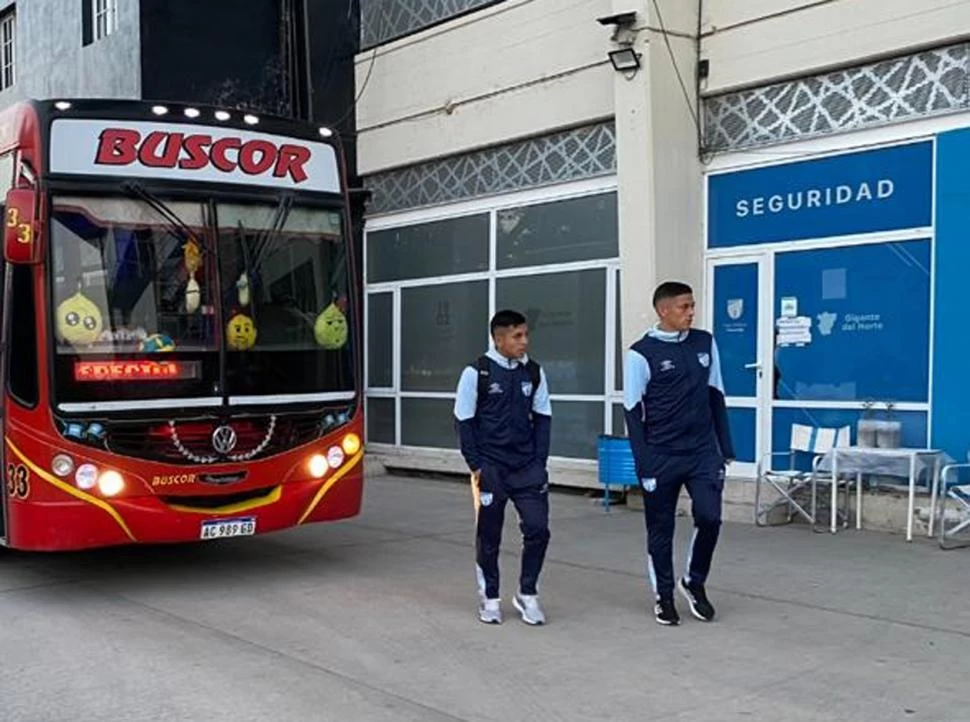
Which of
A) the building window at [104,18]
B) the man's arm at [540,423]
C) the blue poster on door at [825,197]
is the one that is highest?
the building window at [104,18]

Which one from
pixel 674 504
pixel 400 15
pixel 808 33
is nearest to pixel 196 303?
pixel 674 504

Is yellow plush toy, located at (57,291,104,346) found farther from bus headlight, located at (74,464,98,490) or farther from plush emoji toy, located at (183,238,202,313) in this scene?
bus headlight, located at (74,464,98,490)

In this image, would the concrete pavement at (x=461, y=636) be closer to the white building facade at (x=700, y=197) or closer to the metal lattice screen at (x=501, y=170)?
the white building facade at (x=700, y=197)

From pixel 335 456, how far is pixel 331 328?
0.90 m

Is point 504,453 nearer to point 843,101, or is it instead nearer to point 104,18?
point 843,101

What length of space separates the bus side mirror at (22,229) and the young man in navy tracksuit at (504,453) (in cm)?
278

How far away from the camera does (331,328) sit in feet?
26.3

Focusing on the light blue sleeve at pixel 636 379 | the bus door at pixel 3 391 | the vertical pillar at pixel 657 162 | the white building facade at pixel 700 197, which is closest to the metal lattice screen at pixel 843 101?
the white building facade at pixel 700 197

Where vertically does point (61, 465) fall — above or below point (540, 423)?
below

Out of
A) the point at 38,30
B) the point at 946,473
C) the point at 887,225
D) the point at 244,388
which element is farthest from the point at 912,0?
the point at 38,30

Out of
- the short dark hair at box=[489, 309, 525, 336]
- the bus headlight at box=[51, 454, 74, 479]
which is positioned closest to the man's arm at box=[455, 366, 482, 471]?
the short dark hair at box=[489, 309, 525, 336]

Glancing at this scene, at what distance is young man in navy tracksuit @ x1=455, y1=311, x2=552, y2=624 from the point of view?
259 inches

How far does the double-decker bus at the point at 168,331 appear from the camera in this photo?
7000mm

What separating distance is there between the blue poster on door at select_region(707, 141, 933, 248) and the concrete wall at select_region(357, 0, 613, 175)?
1819 millimetres
